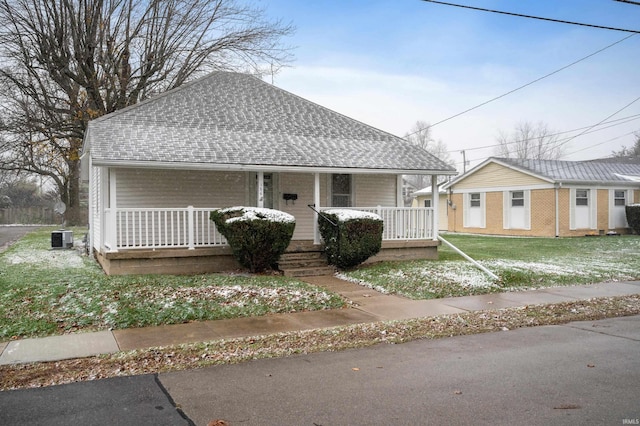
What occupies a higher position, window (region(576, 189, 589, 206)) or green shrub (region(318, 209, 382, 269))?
window (region(576, 189, 589, 206))

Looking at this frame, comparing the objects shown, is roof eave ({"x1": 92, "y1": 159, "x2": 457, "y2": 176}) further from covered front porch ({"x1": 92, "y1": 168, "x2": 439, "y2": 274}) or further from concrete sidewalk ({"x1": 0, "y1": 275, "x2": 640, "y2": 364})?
concrete sidewalk ({"x1": 0, "y1": 275, "x2": 640, "y2": 364})

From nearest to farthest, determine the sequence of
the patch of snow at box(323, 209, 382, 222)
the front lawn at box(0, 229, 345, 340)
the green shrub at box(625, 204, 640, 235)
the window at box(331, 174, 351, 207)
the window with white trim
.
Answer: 1. the front lawn at box(0, 229, 345, 340)
2. the patch of snow at box(323, 209, 382, 222)
3. the window at box(331, 174, 351, 207)
4. the green shrub at box(625, 204, 640, 235)
5. the window with white trim

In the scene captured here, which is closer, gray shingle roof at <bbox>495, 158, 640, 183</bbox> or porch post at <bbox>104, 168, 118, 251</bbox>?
porch post at <bbox>104, 168, 118, 251</bbox>

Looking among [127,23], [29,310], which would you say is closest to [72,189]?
[127,23]

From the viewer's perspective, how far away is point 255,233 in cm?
1158

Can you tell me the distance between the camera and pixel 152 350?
6.41 meters

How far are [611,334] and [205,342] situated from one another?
559 centimetres

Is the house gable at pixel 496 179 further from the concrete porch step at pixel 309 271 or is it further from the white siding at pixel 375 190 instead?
the concrete porch step at pixel 309 271

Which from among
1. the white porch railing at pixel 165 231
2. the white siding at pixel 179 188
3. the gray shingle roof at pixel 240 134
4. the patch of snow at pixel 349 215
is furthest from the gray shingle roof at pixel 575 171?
the white porch railing at pixel 165 231

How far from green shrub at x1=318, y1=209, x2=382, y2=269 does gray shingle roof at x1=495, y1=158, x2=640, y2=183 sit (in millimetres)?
16737

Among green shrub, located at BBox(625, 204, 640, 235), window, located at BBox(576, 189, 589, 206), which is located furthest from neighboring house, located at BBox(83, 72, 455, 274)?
green shrub, located at BBox(625, 204, 640, 235)

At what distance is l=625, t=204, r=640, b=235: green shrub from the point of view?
2692 centimetres

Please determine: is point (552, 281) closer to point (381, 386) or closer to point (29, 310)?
point (381, 386)

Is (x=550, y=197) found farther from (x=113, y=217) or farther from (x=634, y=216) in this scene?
(x=113, y=217)
